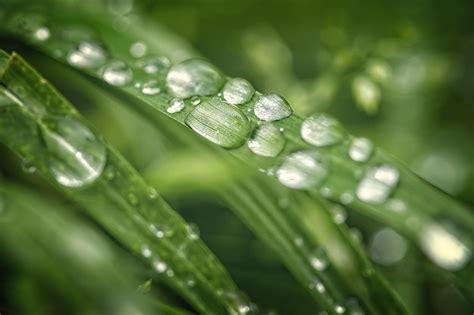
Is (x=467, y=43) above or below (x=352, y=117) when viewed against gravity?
above

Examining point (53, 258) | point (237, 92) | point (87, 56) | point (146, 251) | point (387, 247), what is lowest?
point (53, 258)

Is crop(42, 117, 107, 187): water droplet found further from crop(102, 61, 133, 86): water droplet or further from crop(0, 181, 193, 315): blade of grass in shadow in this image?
crop(0, 181, 193, 315): blade of grass in shadow

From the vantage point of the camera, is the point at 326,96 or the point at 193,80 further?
the point at 326,96

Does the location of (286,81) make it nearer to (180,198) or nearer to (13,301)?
(180,198)

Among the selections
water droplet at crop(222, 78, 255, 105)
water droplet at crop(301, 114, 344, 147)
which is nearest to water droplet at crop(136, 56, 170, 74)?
water droplet at crop(222, 78, 255, 105)

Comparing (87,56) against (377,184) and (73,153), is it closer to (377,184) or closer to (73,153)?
(73,153)

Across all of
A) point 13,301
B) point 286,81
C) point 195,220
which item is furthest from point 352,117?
point 13,301

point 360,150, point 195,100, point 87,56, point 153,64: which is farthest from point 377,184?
point 87,56
